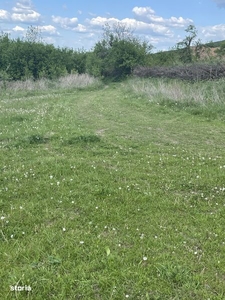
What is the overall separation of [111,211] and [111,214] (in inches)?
3.8

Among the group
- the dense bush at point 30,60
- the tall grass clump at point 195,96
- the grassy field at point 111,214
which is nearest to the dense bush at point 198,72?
the tall grass clump at point 195,96

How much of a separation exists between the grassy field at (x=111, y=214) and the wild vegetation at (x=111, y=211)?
1cm

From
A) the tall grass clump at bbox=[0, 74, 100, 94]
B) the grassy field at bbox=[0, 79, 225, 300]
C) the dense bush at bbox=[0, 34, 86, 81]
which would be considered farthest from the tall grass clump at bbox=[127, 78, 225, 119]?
the dense bush at bbox=[0, 34, 86, 81]

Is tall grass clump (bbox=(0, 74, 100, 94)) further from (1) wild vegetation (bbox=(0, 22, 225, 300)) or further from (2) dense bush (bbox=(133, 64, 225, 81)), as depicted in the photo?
(1) wild vegetation (bbox=(0, 22, 225, 300))

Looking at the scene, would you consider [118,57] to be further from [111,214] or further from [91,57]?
[111,214]

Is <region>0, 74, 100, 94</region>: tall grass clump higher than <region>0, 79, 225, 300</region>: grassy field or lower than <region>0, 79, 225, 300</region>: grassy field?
higher

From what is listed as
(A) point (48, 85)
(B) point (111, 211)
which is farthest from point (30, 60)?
(B) point (111, 211)

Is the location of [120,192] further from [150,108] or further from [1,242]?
[150,108]

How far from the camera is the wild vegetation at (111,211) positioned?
304 cm

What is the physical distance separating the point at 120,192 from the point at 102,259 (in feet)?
5.88

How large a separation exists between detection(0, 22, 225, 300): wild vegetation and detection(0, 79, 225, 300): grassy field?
1cm

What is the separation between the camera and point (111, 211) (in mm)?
4422

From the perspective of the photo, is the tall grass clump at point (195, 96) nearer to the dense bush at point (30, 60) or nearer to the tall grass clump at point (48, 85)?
the tall grass clump at point (48, 85)

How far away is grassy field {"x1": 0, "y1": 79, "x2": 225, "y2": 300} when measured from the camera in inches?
119
